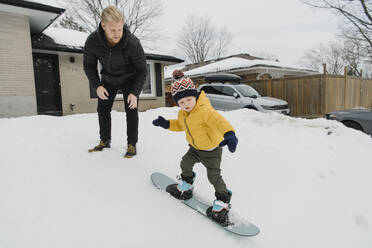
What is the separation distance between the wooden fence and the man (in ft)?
32.6

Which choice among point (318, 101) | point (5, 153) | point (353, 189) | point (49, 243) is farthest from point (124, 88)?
point (318, 101)

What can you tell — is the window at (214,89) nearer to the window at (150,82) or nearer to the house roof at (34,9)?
the window at (150,82)

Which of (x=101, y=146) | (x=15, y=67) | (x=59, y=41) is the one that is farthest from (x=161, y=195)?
(x=59, y=41)

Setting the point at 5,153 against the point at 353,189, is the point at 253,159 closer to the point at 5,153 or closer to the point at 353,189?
the point at 353,189

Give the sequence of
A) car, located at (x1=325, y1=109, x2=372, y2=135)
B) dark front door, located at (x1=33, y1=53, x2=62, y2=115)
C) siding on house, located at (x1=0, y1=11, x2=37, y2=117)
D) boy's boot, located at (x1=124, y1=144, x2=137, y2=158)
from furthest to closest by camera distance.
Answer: dark front door, located at (x1=33, y1=53, x2=62, y2=115) < siding on house, located at (x1=0, y1=11, x2=37, y2=117) < car, located at (x1=325, y1=109, x2=372, y2=135) < boy's boot, located at (x1=124, y1=144, x2=137, y2=158)

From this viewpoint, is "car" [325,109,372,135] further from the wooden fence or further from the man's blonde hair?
the man's blonde hair

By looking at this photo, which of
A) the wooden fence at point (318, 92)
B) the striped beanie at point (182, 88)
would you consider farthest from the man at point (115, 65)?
the wooden fence at point (318, 92)

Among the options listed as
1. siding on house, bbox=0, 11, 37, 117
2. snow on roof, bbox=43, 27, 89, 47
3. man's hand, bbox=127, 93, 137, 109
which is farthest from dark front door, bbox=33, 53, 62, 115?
man's hand, bbox=127, 93, 137, 109

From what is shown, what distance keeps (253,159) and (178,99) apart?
5.57 feet

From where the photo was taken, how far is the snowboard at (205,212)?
161 cm

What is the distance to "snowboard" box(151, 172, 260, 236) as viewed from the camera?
1607 millimetres

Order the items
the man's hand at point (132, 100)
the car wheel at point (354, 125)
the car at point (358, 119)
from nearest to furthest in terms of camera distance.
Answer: the man's hand at point (132, 100) < the car at point (358, 119) < the car wheel at point (354, 125)

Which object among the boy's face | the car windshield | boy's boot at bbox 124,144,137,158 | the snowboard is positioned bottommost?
the snowboard

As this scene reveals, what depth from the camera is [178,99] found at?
5.97 ft
